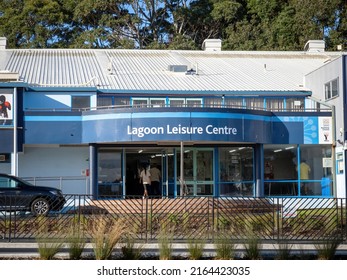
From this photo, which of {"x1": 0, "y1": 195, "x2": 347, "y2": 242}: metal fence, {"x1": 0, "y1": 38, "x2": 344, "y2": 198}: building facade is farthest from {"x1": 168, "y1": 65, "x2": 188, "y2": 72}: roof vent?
{"x1": 0, "y1": 195, "x2": 347, "y2": 242}: metal fence

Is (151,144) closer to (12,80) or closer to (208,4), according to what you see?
(12,80)

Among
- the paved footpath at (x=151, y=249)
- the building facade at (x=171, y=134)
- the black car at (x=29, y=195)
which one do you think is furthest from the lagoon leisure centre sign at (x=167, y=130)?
the paved footpath at (x=151, y=249)

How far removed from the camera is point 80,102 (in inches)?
1324

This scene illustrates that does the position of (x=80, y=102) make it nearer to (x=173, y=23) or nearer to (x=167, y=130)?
(x=167, y=130)

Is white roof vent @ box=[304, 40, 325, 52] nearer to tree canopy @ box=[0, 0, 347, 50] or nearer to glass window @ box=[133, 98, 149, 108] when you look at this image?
tree canopy @ box=[0, 0, 347, 50]

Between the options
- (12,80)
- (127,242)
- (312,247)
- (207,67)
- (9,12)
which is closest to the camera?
(127,242)

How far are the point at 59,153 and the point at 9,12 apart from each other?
29100 mm

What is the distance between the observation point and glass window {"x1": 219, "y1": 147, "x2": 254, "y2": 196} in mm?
32938

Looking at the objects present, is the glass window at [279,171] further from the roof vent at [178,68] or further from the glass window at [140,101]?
the roof vent at [178,68]

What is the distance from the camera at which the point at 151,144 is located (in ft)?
107

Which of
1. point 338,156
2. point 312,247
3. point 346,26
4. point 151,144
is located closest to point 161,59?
point 151,144

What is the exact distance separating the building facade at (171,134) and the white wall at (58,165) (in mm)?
47

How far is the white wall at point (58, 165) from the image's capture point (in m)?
32.6

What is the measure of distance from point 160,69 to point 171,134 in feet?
31.4
